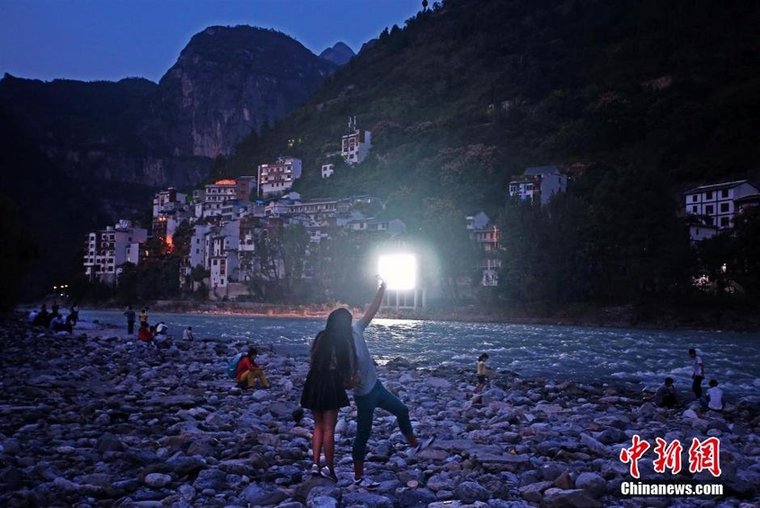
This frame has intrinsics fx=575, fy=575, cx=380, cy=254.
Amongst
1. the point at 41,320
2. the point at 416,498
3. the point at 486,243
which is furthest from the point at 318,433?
the point at 486,243

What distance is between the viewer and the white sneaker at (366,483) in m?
7.07

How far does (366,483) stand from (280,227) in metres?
110

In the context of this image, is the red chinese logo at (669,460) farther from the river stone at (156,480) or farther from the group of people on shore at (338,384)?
the river stone at (156,480)

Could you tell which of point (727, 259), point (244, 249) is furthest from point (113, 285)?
point (727, 259)

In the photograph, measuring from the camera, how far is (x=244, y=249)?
120 meters

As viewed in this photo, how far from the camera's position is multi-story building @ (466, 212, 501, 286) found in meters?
95.2

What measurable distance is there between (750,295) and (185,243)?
377ft

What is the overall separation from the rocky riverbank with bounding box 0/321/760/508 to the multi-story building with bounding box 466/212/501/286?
254 feet

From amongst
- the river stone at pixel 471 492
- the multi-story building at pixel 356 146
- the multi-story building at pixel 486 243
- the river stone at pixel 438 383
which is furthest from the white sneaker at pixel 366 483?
the multi-story building at pixel 356 146

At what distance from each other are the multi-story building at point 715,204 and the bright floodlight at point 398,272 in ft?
136

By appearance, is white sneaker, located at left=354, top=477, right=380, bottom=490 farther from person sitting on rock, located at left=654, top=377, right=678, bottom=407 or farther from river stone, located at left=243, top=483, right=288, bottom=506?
person sitting on rock, located at left=654, top=377, right=678, bottom=407

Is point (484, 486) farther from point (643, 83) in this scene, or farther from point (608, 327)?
point (643, 83)

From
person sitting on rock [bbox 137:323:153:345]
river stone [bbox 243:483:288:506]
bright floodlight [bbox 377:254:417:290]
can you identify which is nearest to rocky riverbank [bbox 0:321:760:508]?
river stone [bbox 243:483:288:506]

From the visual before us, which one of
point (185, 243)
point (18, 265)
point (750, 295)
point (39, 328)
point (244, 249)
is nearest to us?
point (39, 328)
